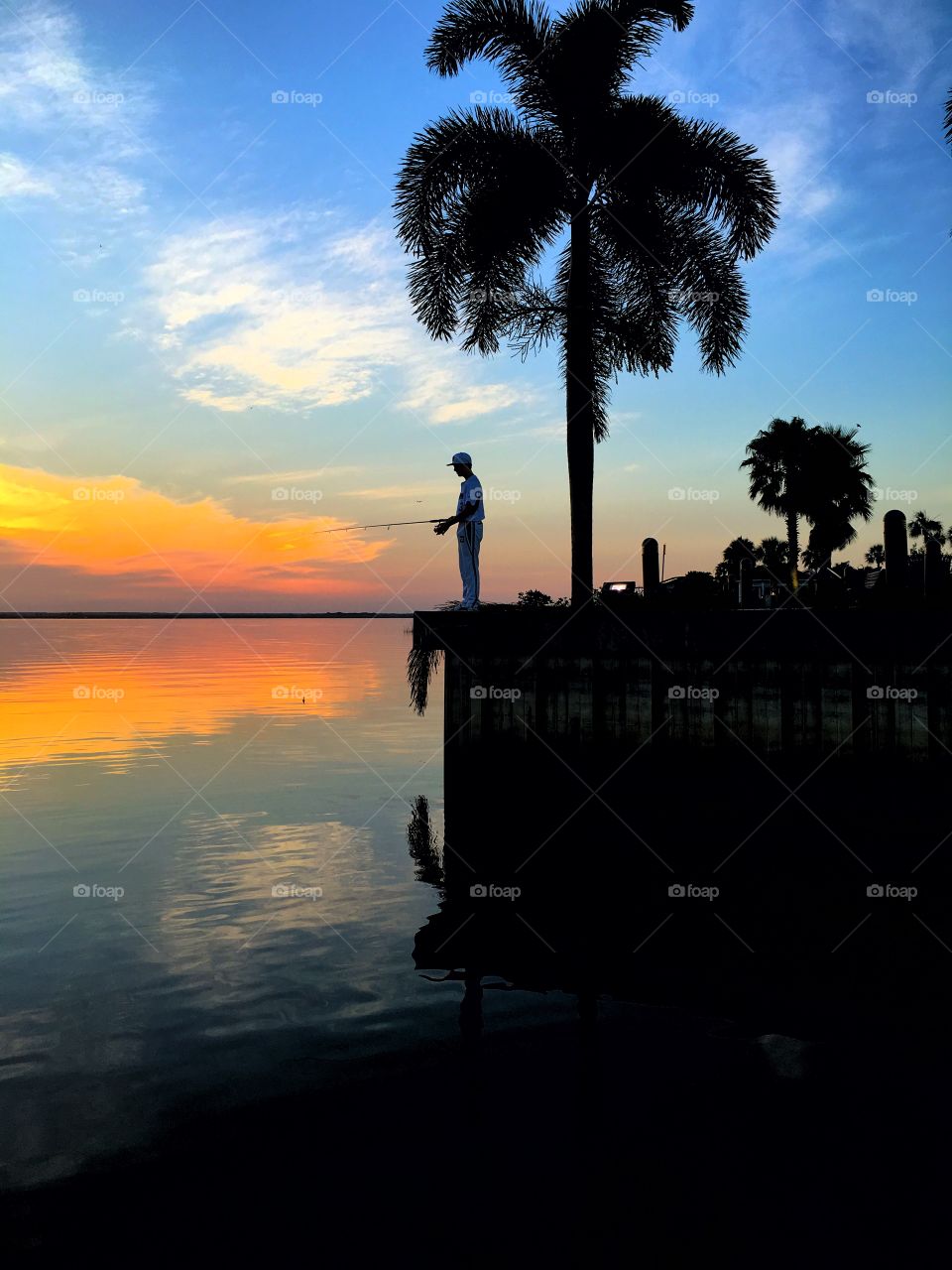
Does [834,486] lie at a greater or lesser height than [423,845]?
greater

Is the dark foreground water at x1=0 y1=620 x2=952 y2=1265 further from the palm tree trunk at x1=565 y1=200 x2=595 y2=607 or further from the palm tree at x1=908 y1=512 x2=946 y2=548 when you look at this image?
the palm tree at x1=908 y1=512 x2=946 y2=548

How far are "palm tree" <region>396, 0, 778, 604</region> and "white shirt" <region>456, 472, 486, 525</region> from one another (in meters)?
4.17

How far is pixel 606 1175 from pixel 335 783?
15.8 m

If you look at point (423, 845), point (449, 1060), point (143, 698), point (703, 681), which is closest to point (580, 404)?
point (703, 681)

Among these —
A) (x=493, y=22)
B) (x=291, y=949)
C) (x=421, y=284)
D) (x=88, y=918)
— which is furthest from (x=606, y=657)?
(x=493, y=22)

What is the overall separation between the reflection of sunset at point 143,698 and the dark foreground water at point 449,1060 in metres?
11.6

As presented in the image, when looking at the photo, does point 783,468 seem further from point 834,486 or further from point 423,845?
point 423,845

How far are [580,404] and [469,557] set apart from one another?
17.0 feet

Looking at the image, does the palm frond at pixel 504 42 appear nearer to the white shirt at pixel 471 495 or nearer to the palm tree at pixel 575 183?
the palm tree at pixel 575 183

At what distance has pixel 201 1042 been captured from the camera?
7516 mm

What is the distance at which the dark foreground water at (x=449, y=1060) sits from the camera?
5285 mm

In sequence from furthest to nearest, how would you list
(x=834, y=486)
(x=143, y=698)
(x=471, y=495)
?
(x=834, y=486) < (x=143, y=698) < (x=471, y=495)

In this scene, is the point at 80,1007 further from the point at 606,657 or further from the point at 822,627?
the point at 822,627

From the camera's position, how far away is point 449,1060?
717cm
